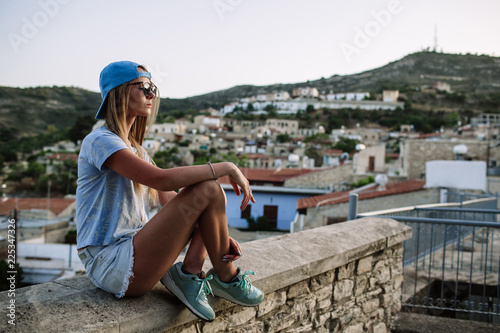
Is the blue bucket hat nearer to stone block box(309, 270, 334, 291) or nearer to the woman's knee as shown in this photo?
the woman's knee

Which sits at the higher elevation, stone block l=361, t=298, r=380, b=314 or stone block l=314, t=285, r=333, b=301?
stone block l=314, t=285, r=333, b=301

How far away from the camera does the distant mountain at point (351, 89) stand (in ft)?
227

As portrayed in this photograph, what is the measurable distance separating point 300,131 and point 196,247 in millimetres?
81245

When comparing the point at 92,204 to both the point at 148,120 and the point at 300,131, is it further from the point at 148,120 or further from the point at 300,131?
the point at 300,131

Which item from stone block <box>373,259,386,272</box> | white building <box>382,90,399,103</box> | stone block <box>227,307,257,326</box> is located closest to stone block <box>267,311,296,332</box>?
stone block <box>227,307,257,326</box>

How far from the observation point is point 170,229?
5.53 feet

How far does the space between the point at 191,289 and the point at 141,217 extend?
45cm

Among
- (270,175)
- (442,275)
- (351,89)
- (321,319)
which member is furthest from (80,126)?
(351,89)

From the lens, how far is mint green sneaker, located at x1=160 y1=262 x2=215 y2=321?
175 centimetres

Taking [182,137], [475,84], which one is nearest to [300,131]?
[182,137]

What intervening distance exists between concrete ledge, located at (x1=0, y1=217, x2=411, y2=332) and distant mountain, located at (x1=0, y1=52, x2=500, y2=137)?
6982 cm

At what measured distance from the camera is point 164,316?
169 cm

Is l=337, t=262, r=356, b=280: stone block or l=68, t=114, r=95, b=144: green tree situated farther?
l=68, t=114, r=95, b=144: green tree

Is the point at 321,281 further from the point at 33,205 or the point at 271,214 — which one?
the point at 33,205
